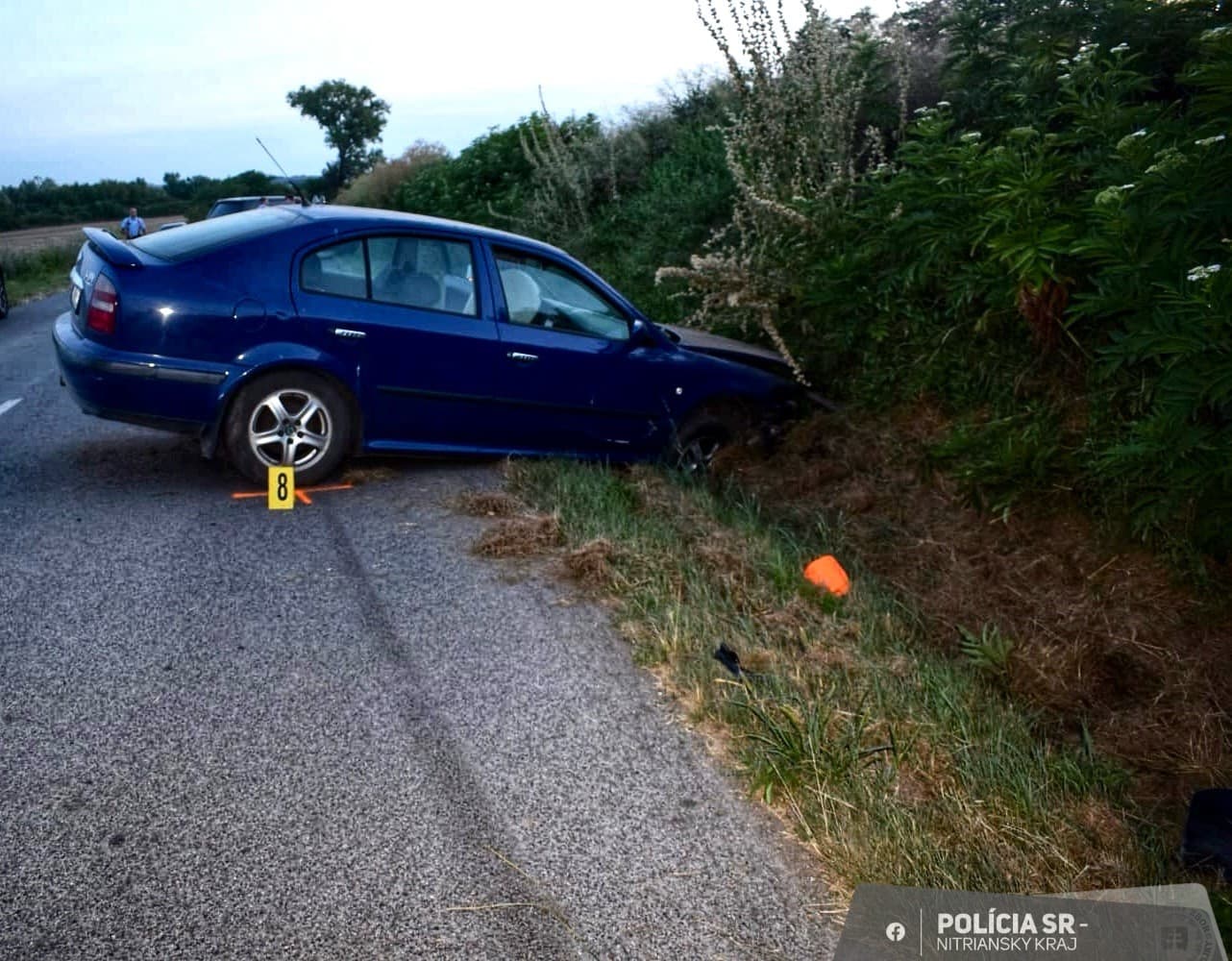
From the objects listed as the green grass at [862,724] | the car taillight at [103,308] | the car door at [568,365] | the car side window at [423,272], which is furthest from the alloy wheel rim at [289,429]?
the green grass at [862,724]

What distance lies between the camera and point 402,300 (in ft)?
28.0

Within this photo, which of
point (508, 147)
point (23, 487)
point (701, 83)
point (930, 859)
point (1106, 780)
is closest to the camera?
point (930, 859)

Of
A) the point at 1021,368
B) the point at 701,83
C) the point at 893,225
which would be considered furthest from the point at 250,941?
the point at 701,83

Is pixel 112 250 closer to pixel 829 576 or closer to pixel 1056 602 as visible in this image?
pixel 829 576

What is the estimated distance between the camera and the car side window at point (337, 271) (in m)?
8.19

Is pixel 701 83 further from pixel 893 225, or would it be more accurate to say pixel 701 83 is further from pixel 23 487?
pixel 23 487

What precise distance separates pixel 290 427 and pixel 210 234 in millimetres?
1277

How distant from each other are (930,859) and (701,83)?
17782mm

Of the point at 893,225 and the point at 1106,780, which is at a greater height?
the point at 893,225

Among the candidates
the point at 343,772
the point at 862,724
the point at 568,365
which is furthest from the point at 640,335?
the point at 343,772

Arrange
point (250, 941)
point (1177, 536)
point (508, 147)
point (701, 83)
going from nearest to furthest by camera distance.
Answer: point (250, 941) < point (1177, 536) < point (701, 83) < point (508, 147)

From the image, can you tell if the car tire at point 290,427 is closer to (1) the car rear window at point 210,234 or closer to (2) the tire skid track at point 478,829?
(1) the car rear window at point 210,234

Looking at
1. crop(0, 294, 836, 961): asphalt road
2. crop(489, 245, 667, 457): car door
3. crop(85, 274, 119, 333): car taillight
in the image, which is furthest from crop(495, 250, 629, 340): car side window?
crop(85, 274, 119, 333): car taillight

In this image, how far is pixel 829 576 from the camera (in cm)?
675
